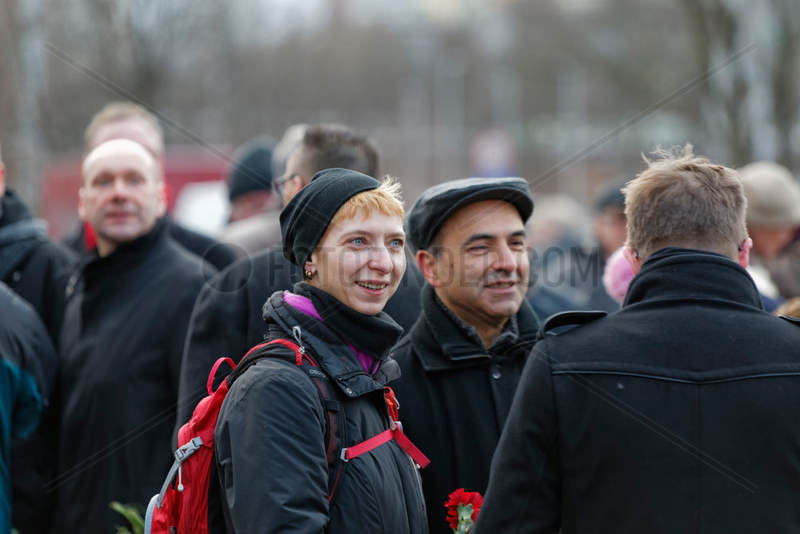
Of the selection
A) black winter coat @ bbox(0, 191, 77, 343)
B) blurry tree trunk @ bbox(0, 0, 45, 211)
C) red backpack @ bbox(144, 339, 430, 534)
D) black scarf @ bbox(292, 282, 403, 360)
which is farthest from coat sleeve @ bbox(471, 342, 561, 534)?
blurry tree trunk @ bbox(0, 0, 45, 211)

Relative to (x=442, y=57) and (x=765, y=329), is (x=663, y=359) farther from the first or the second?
(x=442, y=57)

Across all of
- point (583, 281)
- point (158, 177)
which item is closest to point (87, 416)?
point (158, 177)

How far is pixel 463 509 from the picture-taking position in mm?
2555

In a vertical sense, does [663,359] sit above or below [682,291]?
below

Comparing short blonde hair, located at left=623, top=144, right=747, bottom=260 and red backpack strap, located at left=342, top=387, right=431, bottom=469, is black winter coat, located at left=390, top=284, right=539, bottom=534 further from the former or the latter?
short blonde hair, located at left=623, top=144, right=747, bottom=260

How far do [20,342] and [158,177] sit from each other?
48.3 inches

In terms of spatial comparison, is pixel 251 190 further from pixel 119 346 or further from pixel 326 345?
pixel 326 345

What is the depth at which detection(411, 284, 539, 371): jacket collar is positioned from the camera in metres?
3.03

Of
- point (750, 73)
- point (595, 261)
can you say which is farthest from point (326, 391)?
point (750, 73)

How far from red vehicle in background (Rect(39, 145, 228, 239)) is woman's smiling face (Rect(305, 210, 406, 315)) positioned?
8.24 meters

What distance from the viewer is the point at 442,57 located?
165 ft

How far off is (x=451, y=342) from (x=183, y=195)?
9.62 m

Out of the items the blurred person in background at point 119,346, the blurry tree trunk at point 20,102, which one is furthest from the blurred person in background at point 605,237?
the blurry tree trunk at point 20,102

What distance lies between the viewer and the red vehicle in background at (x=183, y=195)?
36.7ft
